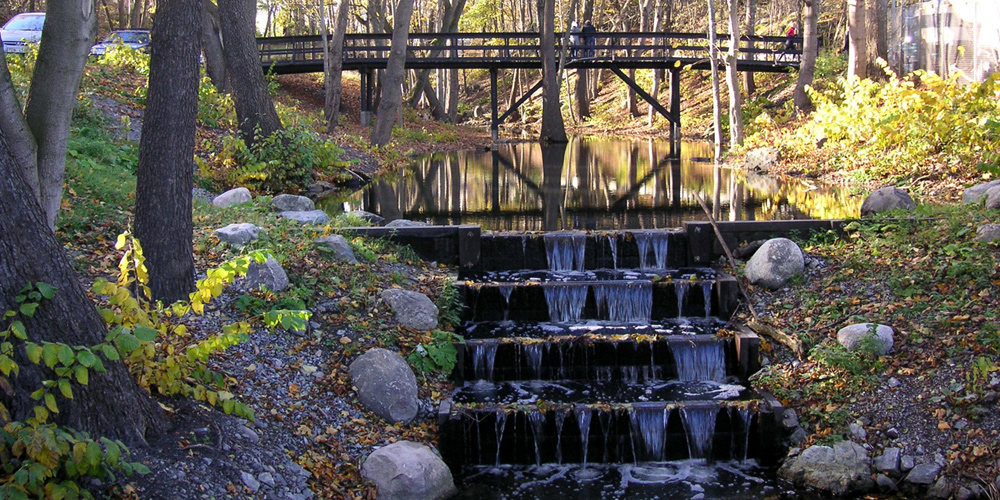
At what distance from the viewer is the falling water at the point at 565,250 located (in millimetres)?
11953

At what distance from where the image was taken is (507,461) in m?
7.95

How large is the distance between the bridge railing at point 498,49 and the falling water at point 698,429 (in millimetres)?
24482

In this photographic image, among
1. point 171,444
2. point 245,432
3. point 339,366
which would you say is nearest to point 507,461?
point 339,366

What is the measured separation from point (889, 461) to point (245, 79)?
1404 centimetres

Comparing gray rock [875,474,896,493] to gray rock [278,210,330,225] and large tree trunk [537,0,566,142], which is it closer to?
gray rock [278,210,330,225]

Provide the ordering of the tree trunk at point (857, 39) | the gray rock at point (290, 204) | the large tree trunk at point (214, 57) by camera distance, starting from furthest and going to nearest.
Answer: the tree trunk at point (857, 39) < the large tree trunk at point (214, 57) < the gray rock at point (290, 204)

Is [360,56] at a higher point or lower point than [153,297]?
higher

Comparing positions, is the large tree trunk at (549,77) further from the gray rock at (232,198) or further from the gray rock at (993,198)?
the gray rock at (993,198)

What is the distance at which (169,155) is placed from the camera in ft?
25.5

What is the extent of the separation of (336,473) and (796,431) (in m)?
4.02

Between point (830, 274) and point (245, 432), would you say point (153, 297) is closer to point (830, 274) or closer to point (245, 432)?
point (245, 432)

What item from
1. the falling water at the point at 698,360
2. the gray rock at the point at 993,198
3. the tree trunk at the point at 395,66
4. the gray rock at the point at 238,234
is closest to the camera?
the falling water at the point at 698,360

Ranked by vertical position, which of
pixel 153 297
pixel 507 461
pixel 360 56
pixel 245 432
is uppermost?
pixel 360 56

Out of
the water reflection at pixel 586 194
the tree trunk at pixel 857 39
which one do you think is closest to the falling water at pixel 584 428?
the water reflection at pixel 586 194
